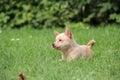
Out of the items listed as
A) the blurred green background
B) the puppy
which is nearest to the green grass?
the puppy

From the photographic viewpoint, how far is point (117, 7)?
11602 mm

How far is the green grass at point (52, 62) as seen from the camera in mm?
5734

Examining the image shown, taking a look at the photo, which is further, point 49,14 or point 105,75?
point 49,14

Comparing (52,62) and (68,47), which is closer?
(52,62)

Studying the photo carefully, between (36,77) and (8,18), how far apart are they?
6.76 meters

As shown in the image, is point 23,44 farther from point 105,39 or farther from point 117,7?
point 117,7

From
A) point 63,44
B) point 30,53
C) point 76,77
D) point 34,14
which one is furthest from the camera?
point 34,14

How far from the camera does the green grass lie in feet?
18.8

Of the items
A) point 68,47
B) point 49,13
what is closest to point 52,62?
point 68,47

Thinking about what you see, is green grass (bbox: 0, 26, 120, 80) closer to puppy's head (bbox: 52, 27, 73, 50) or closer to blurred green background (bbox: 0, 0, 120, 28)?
puppy's head (bbox: 52, 27, 73, 50)

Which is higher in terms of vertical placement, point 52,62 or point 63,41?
point 63,41

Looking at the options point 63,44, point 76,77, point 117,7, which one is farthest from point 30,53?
point 117,7

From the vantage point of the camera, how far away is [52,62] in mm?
6598

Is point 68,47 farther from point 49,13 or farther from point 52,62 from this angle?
point 49,13
